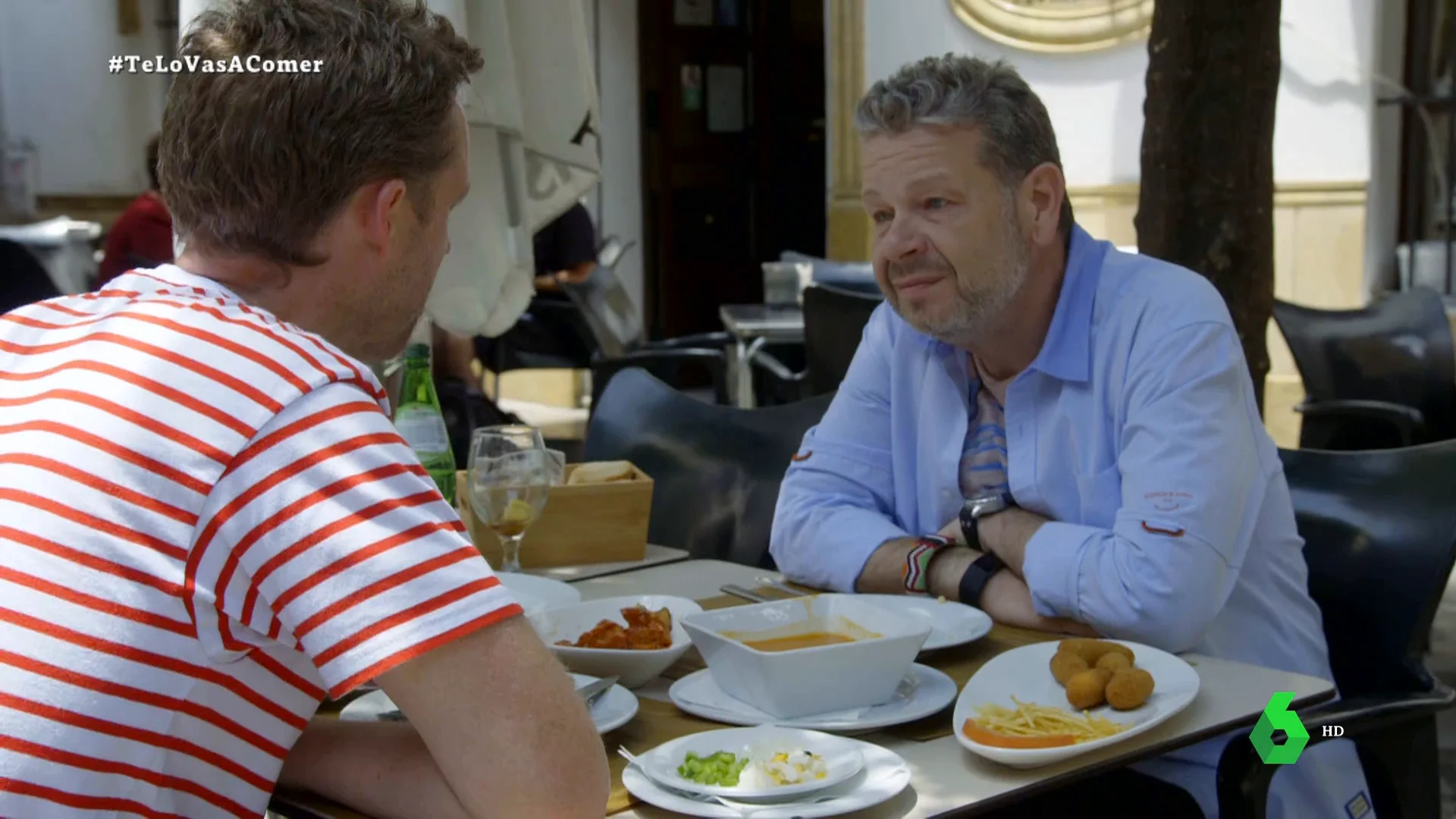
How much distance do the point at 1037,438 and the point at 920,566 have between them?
247 millimetres

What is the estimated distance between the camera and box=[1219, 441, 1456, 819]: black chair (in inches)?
70.4

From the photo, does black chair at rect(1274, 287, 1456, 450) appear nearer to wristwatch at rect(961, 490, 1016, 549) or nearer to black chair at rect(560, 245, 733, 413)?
black chair at rect(560, 245, 733, 413)

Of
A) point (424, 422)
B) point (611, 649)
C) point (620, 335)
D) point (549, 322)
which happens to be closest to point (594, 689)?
point (611, 649)

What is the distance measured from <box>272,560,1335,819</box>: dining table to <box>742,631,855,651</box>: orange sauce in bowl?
0.11 metres

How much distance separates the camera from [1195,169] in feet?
11.2

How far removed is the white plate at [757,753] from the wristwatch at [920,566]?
2.39 feet

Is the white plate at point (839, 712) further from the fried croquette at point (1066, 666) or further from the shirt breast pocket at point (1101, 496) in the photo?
the shirt breast pocket at point (1101, 496)

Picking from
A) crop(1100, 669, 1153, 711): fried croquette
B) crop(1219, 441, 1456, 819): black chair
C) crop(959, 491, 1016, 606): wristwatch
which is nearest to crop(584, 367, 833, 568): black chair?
crop(959, 491, 1016, 606): wristwatch

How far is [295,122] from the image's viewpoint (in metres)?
1.21

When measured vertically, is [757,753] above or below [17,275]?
below

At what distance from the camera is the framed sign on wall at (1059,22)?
8367 mm

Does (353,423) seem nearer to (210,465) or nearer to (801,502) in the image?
(210,465)

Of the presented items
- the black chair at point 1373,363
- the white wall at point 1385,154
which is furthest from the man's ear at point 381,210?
the white wall at point 1385,154

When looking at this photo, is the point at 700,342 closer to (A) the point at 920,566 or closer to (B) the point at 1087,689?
(A) the point at 920,566
